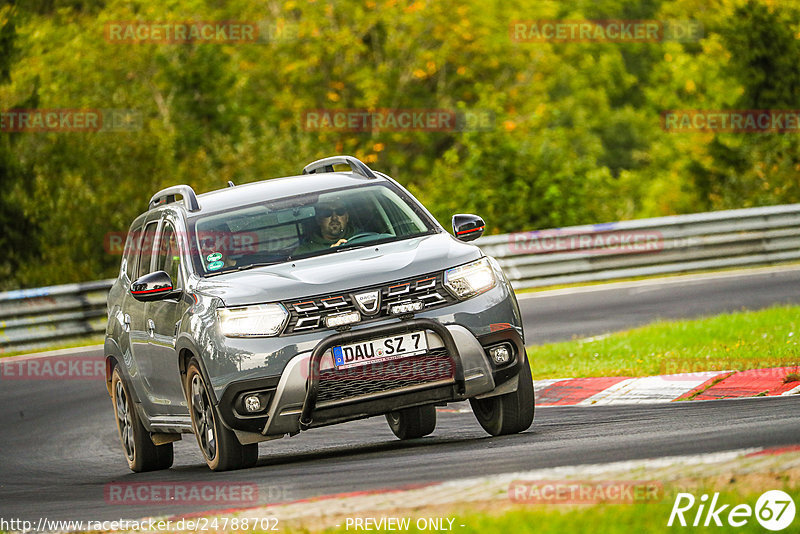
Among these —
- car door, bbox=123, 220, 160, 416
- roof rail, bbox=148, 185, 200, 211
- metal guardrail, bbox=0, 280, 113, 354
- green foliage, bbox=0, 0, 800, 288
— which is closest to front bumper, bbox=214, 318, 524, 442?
car door, bbox=123, 220, 160, 416

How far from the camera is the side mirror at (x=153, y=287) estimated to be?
9047 millimetres

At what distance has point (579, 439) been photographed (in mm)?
8234

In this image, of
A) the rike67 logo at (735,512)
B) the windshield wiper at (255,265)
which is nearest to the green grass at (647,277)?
the windshield wiper at (255,265)

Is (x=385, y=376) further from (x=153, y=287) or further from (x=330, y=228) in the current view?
(x=153, y=287)

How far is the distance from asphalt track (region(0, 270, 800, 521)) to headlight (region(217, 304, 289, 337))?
855mm

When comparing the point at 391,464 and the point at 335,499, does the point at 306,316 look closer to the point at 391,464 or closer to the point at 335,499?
the point at 391,464

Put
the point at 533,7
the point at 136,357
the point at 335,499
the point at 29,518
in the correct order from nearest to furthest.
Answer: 1. the point at 335,499
2. the point at 29,518
3. the point at 136,357
4. the point at 533,7

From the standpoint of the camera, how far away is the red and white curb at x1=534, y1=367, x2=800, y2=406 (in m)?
10.4

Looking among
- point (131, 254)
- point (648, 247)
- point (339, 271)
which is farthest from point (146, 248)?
point (648, 247)

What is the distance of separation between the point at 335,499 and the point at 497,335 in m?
2.27

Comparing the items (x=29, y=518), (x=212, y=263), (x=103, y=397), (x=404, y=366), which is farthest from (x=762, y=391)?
(x=103, y=397)

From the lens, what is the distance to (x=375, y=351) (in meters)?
8.12

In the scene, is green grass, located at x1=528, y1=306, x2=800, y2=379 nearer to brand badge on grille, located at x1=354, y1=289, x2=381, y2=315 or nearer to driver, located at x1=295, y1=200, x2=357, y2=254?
driver, located at x1=295, y1=200, x2=357, y2=254

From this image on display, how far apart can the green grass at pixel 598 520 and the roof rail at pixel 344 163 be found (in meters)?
4.59
